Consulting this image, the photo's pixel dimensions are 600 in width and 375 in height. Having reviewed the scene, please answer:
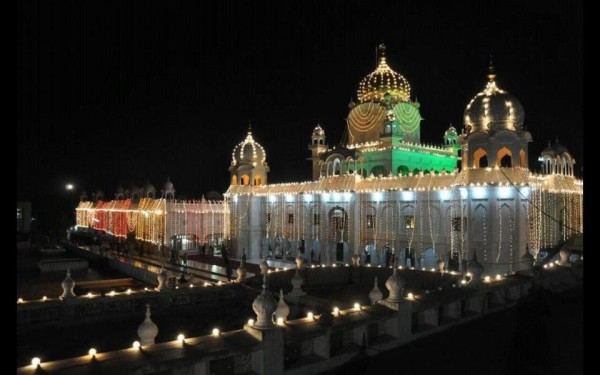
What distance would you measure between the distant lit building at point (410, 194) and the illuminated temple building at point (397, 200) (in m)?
0.06

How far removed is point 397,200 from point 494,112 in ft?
22.5

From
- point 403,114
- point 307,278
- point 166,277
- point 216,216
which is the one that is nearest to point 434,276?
point 307,278

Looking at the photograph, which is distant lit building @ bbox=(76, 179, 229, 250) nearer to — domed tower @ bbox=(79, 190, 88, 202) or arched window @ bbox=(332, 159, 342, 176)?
arched window @ bbox=(332, 159, 342, 176)

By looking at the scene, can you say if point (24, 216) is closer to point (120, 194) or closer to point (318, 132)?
point (120, 194)

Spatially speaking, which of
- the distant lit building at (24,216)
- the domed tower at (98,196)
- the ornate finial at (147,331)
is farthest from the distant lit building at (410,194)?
the distant lit building at (24,216)

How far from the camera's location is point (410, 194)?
2694 centimetres

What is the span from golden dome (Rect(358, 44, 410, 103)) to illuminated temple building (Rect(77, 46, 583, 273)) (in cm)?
8

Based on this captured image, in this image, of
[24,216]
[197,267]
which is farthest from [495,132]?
[24,216]

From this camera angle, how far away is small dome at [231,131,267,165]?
1448 inches

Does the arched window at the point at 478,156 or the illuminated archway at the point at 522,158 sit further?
the arched window at the point at 478,156

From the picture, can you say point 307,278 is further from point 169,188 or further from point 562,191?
point 169,188

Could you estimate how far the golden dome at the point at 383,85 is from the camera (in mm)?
35062

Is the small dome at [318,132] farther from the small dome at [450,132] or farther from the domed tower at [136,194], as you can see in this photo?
the domed tower at [136,194]

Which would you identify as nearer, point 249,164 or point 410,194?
point 410,194
